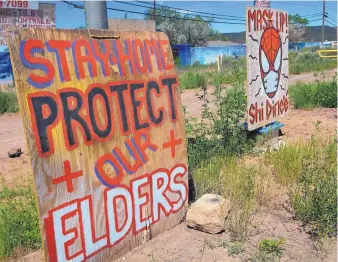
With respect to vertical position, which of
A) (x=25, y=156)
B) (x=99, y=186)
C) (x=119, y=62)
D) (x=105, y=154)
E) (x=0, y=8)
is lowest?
(x=25, y=156)

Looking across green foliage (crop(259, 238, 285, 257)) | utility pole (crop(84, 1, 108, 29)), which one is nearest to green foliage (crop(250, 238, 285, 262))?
green foliage (crop(259, 238, 285, 257))

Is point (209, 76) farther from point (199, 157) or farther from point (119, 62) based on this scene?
point (119, 62)

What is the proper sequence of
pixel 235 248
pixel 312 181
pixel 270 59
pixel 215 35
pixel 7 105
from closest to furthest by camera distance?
pixel 235 248 → pixel 312 181 → pixel 270 59 → pixel 7 105 → pixel 215 35

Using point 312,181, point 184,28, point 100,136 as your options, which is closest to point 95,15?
point 100,136

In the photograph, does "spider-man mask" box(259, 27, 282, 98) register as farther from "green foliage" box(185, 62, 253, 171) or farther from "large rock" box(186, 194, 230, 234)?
"large rock" box(186, 194, 230, 234)

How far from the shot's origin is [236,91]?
515 cm

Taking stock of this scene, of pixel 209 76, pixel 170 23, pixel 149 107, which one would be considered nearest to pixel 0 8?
pixel 209 76

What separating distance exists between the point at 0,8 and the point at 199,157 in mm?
18637

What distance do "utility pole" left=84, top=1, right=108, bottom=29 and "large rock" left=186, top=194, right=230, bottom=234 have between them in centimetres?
168

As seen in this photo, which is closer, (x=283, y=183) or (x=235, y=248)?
(x=235, y=248)

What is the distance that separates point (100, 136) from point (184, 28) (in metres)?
46.4

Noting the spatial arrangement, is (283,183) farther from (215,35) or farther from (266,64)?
(215,35)

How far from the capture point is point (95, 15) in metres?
3.14

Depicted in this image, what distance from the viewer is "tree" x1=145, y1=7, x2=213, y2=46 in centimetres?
4684
